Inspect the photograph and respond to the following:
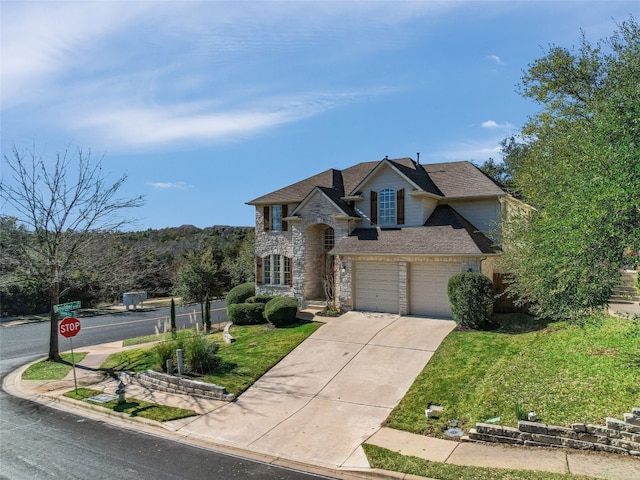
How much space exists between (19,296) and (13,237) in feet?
65.2

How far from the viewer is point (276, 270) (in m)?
25.0

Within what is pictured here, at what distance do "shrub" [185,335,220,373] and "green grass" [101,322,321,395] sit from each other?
37 centimetres

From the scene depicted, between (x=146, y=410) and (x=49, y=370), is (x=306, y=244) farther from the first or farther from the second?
(x=49, y=370)

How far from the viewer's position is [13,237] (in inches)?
697

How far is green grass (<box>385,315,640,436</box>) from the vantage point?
986 centimetres

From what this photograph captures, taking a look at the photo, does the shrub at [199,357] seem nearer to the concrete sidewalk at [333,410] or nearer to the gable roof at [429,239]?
the concrete sidewalk at [333,410]

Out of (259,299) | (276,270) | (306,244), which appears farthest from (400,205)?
(259,299)

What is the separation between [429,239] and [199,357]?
10.9 meters

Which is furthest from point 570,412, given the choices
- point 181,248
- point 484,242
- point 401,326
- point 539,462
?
point 181,248

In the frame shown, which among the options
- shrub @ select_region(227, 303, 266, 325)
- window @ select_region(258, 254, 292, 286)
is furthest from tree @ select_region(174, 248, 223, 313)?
window @ select_region(258, 254, 292, 286)

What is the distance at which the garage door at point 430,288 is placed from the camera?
1905cm

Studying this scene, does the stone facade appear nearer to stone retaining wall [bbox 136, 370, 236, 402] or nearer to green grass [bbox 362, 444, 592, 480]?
stone retaining wall [bbox 136, 370, 236, 402]

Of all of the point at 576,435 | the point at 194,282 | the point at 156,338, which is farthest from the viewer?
the point at 194,282

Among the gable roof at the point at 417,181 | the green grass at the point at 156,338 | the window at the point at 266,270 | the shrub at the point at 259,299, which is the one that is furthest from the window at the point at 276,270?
the green grass at the point at 156,338
